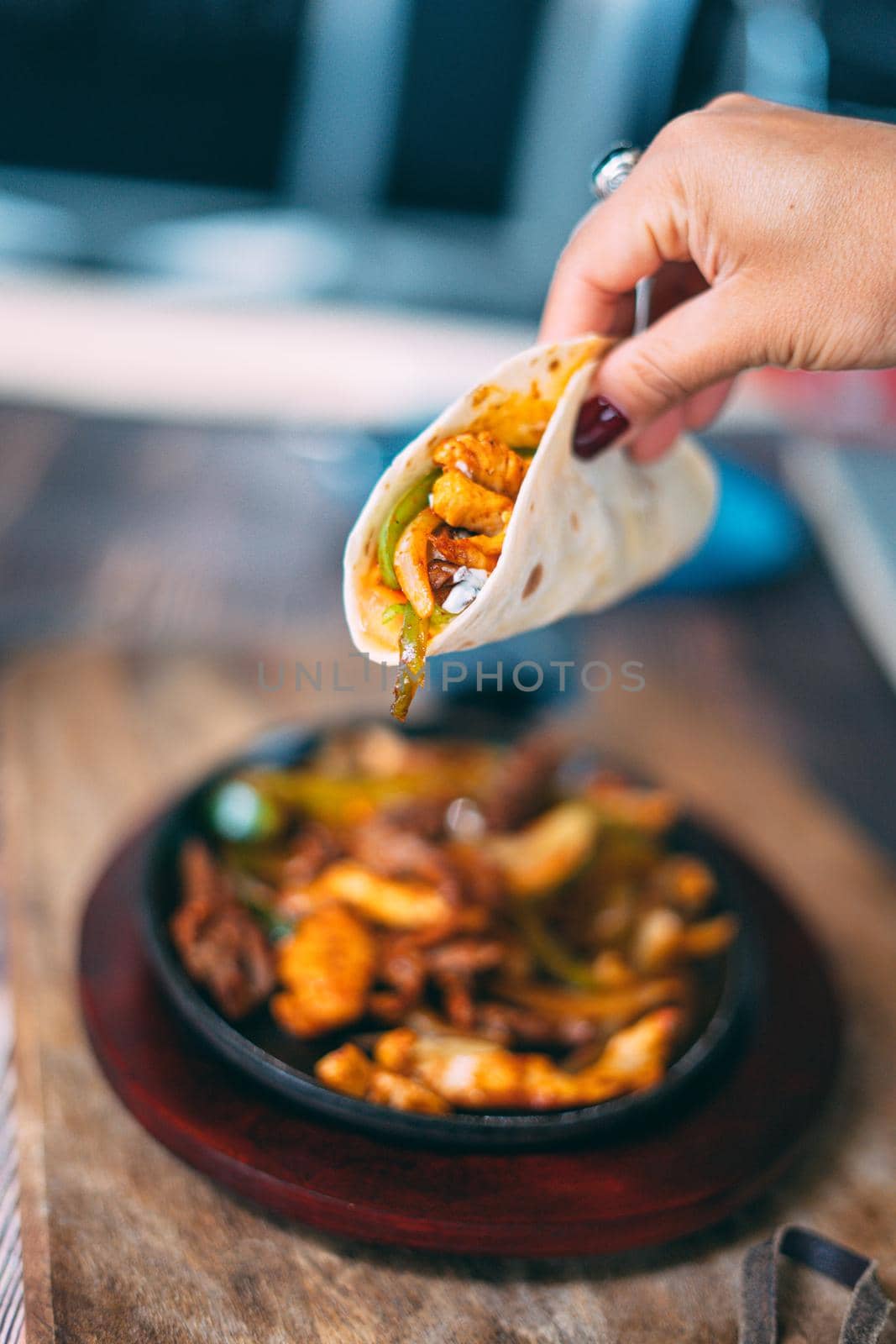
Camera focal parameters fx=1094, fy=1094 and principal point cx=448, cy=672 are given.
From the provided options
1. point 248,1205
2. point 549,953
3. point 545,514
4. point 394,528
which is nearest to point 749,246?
point 545,514

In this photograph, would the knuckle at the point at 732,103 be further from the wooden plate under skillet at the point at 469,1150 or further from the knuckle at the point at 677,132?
the wooden plate under skillet at the point at 469,1150

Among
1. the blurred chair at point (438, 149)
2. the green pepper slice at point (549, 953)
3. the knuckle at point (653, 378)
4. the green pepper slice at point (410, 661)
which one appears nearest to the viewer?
the green pepper slice at point (410, 661)

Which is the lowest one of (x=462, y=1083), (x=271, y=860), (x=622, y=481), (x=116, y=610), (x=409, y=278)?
(x=409, y=278)

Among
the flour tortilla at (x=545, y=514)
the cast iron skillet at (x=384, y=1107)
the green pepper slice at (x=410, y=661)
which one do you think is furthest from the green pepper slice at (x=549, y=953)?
the green pepper slice at (x=410, y=661)

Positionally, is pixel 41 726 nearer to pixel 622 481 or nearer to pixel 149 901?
pixel 149 901

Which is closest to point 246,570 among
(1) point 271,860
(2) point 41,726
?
(2) point 41,726

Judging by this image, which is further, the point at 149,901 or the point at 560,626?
the point at 560,626
